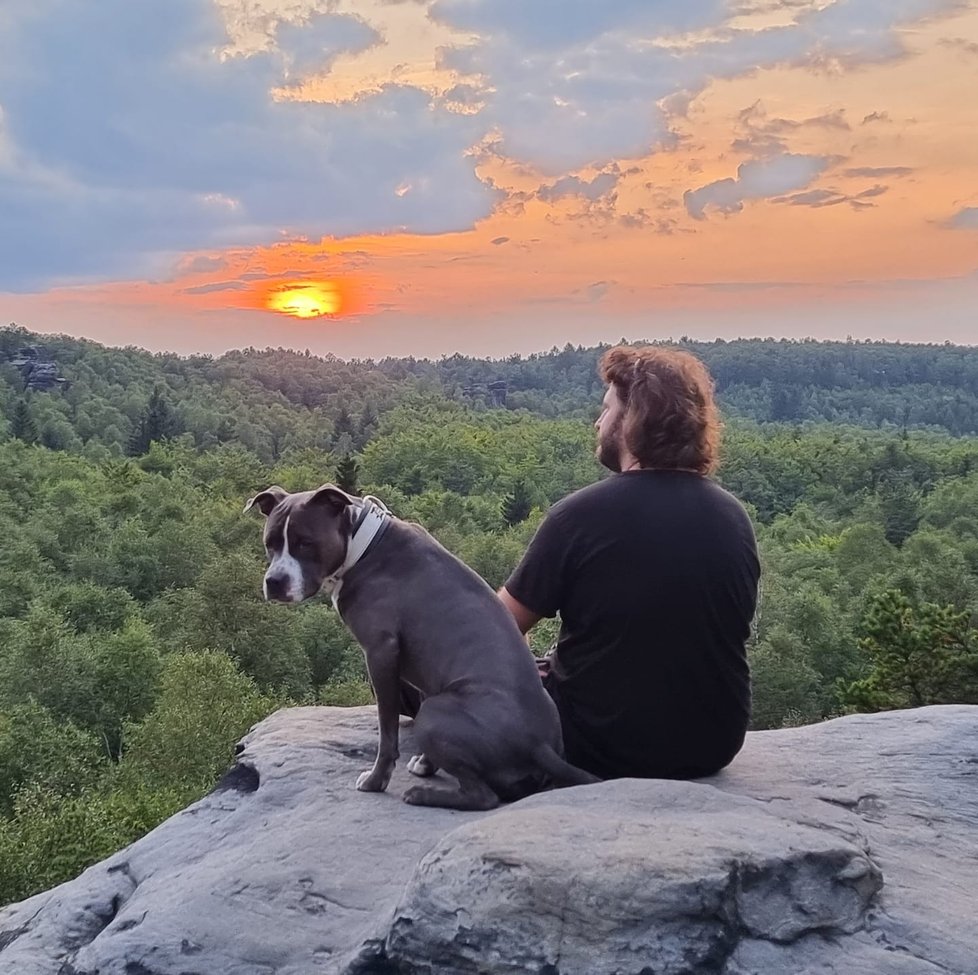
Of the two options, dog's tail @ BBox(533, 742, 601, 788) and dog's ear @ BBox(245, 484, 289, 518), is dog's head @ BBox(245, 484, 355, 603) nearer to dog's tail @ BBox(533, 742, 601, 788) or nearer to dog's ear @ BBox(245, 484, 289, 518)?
dog's ear @ BBox(245, 484, 289, 518)

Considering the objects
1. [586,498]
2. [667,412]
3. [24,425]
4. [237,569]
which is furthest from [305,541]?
[24,425]

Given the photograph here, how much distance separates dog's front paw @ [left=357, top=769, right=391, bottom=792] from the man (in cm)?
106

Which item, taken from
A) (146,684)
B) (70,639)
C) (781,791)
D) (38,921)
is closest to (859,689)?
(781,791)

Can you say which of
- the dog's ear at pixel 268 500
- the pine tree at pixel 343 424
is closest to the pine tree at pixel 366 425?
the pine tree at pixel 343 424

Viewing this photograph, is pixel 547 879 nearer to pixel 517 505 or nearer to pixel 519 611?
pixel 519 611

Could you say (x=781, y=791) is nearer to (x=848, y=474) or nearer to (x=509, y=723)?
(x=509, y=723)

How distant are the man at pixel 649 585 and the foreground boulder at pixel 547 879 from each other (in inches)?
22.3

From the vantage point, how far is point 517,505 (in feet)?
360

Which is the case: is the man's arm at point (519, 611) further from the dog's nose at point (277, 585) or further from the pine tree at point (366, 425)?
the pine tree at point (366, 425)

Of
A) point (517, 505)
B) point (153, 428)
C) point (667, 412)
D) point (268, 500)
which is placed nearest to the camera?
point (667, 412)

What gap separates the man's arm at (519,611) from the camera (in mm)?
6332

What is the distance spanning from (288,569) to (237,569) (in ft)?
148

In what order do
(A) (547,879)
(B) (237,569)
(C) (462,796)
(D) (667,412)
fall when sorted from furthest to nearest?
(B) (237,569), (D) (667,412), (C) (462,796), (A) (547,879)

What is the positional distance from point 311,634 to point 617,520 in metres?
49.0
